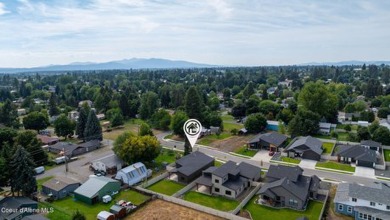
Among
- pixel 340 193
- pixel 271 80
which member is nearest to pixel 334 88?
pixel 271 80

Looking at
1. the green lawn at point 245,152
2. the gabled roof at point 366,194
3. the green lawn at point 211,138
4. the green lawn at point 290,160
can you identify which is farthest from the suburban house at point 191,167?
the gabled roof at point 366,194

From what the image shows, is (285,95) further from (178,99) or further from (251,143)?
(251,143)

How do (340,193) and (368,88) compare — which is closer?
(340,193)

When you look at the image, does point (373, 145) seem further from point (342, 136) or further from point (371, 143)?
point (342, 136)

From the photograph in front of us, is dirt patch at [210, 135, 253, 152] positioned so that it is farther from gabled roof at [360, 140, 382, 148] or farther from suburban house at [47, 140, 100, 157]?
suburban house at [47, 140, 100, 157]

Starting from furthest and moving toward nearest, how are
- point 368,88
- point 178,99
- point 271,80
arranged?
point 271,80, point 368,88, point 178,99

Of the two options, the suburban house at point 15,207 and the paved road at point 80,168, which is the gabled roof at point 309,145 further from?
the suburban house at point 15,207

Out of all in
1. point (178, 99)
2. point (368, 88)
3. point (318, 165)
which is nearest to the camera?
point (318, 165)

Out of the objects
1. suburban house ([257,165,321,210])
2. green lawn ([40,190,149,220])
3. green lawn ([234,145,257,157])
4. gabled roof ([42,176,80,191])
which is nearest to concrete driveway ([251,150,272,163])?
green lawn ([234,145,257,157])
